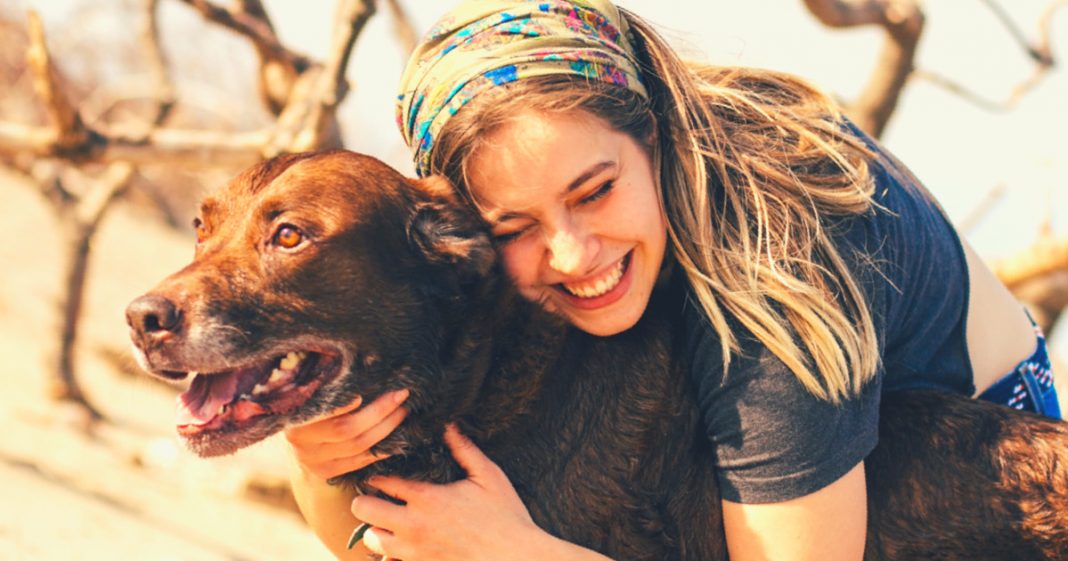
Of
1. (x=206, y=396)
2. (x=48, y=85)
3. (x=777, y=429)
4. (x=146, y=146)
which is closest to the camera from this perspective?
(x=777, y=429)

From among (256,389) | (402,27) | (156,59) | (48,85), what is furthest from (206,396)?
(156,59)

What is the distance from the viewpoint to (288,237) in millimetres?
2629

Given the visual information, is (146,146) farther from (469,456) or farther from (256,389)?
(469,456)

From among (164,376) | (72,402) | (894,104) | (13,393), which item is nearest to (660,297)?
(164,376)

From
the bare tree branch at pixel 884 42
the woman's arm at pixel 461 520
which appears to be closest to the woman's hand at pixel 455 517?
the woman's arm at pixel 461 520

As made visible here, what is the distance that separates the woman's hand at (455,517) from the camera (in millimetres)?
2627

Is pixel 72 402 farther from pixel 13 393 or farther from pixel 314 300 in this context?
pixel 314 300

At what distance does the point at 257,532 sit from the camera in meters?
6.14

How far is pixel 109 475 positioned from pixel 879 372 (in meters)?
5.26

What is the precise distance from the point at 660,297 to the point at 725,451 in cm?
54

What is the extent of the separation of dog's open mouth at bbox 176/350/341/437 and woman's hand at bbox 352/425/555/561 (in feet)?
1.17

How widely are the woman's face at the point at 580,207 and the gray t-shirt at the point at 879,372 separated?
0.20 metres

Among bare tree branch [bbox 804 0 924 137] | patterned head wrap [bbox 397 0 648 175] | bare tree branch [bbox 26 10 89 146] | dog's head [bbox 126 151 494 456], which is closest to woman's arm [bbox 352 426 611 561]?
dog's head [bbox 126 151 494 456]

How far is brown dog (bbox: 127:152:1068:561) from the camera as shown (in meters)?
2.57
